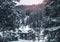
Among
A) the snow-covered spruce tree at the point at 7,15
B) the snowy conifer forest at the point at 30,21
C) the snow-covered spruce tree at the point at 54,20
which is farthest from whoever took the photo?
the snow-covered spruce tree at the point at 7,15

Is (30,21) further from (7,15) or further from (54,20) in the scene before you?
(54,20)

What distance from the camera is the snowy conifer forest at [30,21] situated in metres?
8.48

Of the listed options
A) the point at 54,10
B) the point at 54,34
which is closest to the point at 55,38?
the point at 54,34

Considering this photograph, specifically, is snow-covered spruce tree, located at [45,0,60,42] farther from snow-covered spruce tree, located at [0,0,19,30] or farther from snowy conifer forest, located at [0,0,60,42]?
snow-covered spruce tree, located at [0,0,19,30]

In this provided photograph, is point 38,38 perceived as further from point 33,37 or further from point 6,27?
point 6,27

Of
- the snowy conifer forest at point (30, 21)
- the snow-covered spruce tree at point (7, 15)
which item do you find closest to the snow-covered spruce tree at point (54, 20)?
the snowy conifer forest at point (30, 21)

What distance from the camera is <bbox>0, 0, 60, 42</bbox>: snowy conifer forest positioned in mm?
8477

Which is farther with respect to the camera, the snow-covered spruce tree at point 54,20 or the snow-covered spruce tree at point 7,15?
the snow-covered spruce tree at point 7,15

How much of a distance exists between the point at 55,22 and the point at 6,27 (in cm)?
587

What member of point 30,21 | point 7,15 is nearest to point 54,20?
point 7,15

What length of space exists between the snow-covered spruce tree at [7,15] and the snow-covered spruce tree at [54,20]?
464 cm

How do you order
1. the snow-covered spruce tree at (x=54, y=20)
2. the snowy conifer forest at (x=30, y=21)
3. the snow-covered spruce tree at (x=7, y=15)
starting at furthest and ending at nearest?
1. the snow-covered spruce tree at (x=7, y=15)
2. the snowy conifer forest at (x=30, y=21)
3. the snow-covered spruce tree at (x=54, y=20)

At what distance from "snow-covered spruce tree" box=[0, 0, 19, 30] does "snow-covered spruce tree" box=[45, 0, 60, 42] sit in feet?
15.2

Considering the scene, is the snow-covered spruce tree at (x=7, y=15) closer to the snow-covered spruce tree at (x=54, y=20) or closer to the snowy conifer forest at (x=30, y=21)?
the snowy conifer forest at (x=30, y=21)
